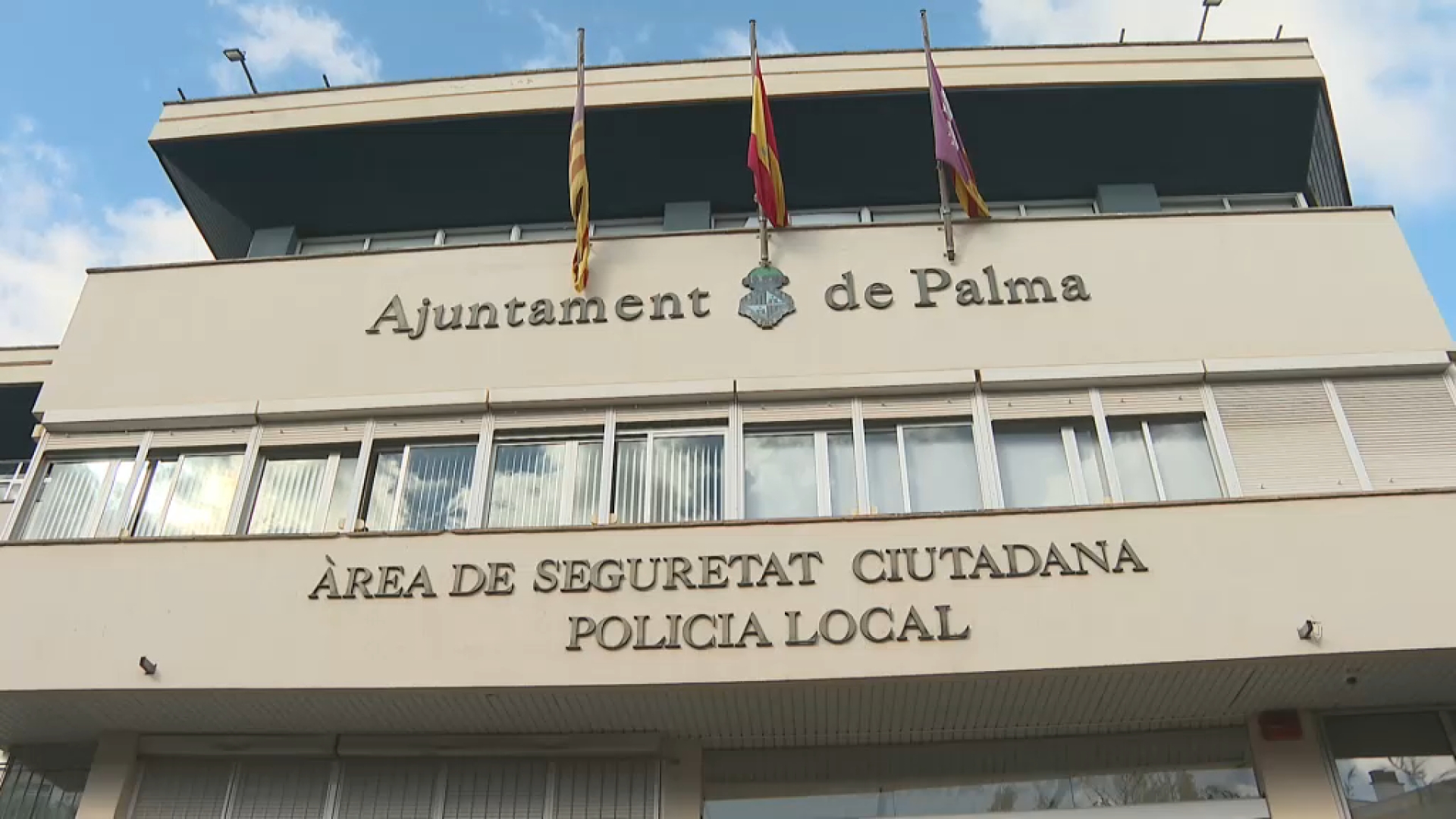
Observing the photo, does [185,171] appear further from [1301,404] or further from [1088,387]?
[1301,404]

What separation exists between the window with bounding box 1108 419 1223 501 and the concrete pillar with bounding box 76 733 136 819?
8950mm

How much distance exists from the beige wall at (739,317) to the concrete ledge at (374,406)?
60 mm

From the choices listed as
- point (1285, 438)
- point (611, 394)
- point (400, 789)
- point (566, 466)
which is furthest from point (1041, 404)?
point (400, 789)

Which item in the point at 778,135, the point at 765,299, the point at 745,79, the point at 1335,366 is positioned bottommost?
the point at 1335,366

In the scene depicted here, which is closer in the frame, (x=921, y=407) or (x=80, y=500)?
(x=921, y=407)

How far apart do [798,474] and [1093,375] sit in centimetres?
284

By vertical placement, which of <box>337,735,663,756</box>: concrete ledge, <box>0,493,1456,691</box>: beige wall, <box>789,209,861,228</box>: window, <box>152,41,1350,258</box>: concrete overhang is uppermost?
<box>152,41,1350,258</box>: concrete overhang

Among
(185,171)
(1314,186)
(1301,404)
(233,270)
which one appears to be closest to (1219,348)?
(1301,404)

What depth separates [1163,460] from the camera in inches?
368

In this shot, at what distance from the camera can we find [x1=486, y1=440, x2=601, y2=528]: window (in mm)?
9367

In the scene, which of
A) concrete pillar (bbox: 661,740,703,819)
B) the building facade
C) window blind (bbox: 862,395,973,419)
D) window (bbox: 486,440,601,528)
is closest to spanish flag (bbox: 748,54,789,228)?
the building facade

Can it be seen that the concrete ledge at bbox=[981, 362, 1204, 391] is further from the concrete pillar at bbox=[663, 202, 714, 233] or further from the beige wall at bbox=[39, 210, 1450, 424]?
the concrete pillar at bbox=[663, 202, 714, 233]

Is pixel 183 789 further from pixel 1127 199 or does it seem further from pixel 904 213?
pixel 1127 199

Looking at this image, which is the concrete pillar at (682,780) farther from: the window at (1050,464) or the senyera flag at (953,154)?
the senyera flag at (953,154)
